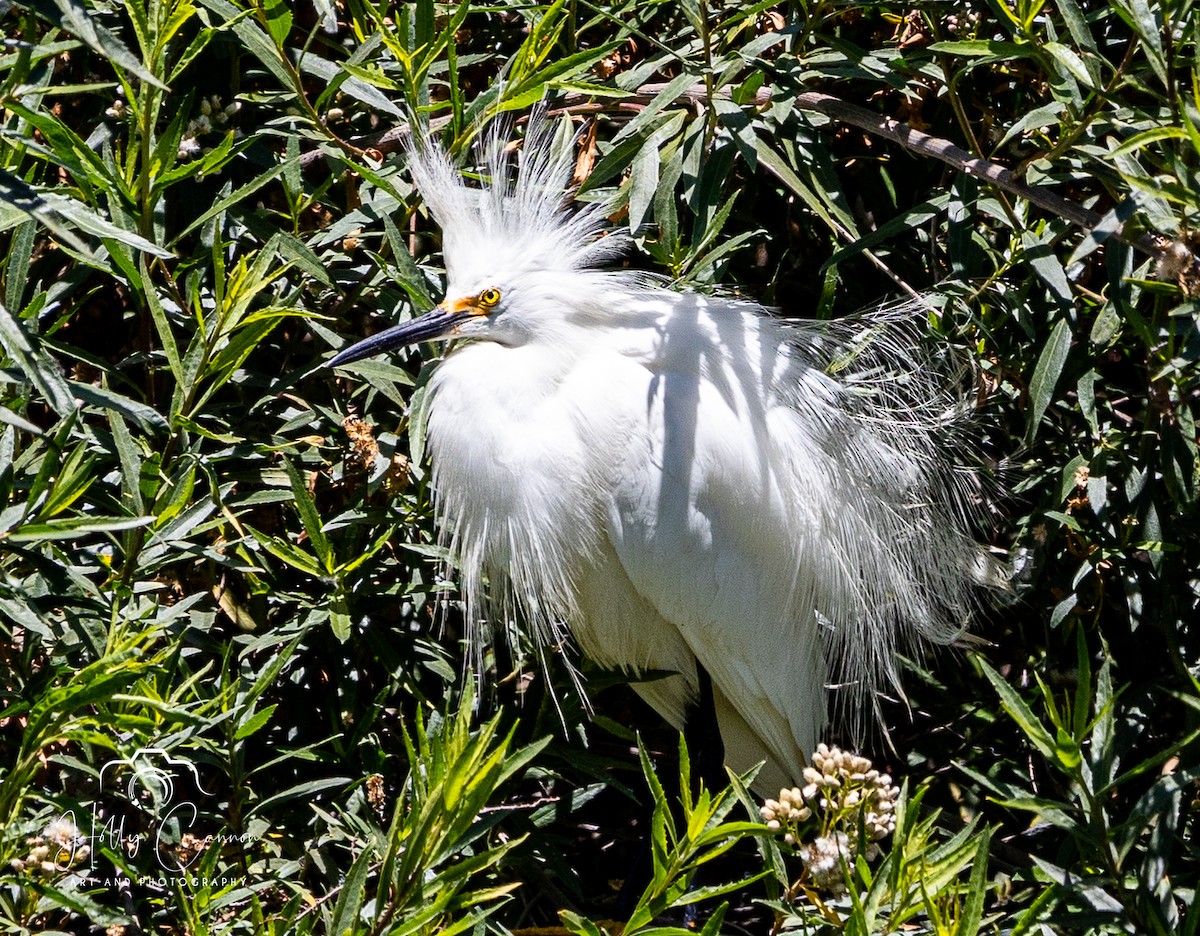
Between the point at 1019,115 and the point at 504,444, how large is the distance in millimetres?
972

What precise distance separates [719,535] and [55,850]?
1087 mm

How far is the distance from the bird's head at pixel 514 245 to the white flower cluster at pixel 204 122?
31 cm

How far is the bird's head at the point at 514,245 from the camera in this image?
188cm

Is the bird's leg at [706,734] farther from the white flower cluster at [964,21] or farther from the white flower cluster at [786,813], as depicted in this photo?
the white flower cluster at [964,21]

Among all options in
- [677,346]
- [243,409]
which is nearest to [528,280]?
[677,346]

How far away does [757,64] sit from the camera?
1.67 metres

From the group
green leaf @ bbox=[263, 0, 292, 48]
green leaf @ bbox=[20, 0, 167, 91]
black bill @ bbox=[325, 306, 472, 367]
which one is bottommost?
black bill @ bbox=[325, 306, 472, 367]

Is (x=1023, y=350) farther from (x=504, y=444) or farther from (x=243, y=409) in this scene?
(x=243, y=409)

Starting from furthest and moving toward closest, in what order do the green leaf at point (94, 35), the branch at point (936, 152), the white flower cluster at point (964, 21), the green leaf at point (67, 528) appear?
1. the white flower cluster at point (964, 21)
2. the branch at point (936, 152)
3. the green leaf at point (67, 528)
4. the green leaf at point (94, 35)

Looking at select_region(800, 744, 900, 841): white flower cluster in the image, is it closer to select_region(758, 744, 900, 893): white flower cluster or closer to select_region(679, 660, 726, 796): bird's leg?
select_region(758, 744, 900, 893): white flower cluster

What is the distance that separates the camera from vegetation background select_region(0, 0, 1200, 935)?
1.30 m

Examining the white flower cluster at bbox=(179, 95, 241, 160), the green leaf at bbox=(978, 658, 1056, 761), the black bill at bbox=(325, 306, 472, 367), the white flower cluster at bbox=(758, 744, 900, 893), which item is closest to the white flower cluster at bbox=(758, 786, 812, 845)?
the white flower cluster at bbox=(758, 744, 900, 893)

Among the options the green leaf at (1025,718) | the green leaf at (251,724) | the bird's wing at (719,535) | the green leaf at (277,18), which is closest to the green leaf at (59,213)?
the green leaf at (277,18)

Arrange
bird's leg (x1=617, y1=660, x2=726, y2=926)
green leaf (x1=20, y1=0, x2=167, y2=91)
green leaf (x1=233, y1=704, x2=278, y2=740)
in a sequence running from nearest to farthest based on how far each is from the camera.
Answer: green leaf (x1=20, y1=0, x2=167, y2=91)
green leaf (x1=233, y1=704, x2=278, y2=740)
bird's leg (x1=617, y1=660, x2=726, y2=926)
